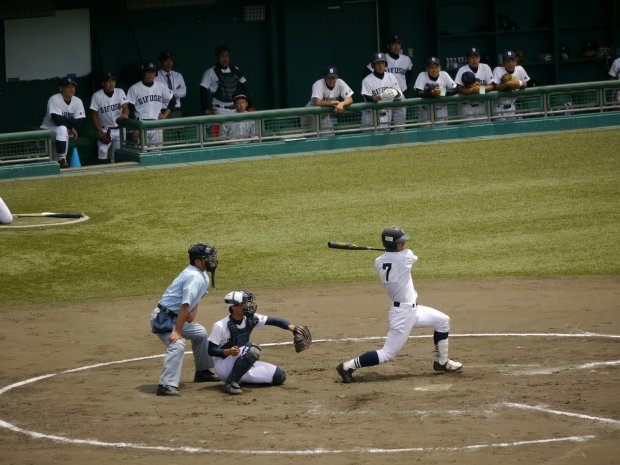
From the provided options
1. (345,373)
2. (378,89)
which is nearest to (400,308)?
(345,373)

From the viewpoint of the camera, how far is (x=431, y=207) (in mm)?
19562

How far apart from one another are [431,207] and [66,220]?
19.5 feet

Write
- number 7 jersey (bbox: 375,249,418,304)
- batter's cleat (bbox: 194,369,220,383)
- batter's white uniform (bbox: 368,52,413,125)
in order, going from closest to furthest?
1. number 7 jersey (bbox: 375,249,418,304)
2. batter's cleat (bbox: 194,369,220,383)
3. batter's white uniform (bbox: 368,52,413,125)

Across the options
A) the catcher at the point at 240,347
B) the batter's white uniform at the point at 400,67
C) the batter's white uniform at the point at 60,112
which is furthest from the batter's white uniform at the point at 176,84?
the catcher at the point at 240,347

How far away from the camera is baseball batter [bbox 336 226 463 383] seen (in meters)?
11.1

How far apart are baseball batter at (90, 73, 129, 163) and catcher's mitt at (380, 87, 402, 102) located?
15.7 ft

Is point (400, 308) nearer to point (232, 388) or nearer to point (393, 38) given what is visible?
point (232, 388)

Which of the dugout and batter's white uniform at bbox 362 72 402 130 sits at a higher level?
the dugout

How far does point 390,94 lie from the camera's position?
22.5 metres

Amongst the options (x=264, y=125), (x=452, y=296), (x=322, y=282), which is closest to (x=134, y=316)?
(x=322, y=282)

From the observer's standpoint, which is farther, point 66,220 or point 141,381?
point 66,220

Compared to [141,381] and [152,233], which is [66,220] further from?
[141,381]

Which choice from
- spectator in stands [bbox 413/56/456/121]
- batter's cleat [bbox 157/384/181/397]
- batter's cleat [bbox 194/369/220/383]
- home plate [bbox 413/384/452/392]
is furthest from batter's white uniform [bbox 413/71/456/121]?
batter's cleat [bbox 157/384/181/397]

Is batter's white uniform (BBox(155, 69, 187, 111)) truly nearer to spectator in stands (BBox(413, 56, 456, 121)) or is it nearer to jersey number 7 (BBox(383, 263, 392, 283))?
spectator in stands (BBox(413, 56, 456, 121))
